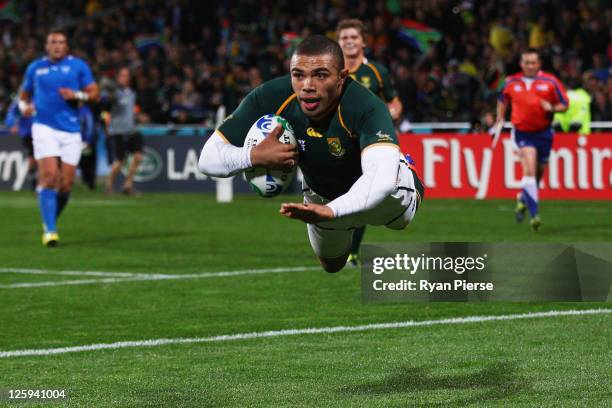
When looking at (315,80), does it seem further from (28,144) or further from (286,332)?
(28,144)

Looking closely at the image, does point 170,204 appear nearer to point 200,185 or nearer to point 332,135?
point 200,185

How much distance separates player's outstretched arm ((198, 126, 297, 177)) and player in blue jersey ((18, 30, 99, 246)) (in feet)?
29.1

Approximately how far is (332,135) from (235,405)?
5.27ft

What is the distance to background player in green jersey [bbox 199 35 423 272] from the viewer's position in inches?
262

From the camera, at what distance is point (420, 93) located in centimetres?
2773

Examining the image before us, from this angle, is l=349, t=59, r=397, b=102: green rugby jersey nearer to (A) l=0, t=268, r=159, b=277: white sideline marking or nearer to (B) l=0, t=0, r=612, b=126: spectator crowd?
(A) l=0, t=268, r=159, b=277: white sideline marking

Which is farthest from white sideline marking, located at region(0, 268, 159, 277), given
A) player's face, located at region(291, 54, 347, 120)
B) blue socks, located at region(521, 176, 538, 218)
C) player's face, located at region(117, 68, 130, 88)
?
player's face, located at region(117, 68, 130, 88)

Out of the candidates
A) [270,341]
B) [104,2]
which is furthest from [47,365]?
[104,2]

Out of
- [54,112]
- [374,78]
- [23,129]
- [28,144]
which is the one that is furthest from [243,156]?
→ [28,144]

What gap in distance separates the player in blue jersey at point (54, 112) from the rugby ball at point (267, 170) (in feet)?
29.2

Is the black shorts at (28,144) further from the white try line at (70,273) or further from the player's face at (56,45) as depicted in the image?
the white try line at (70,273)

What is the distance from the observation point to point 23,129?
84.7ft

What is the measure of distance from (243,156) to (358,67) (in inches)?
250

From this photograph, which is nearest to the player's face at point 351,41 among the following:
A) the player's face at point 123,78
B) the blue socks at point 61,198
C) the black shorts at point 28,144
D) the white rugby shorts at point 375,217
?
the white rugby shorts at point 375,217
